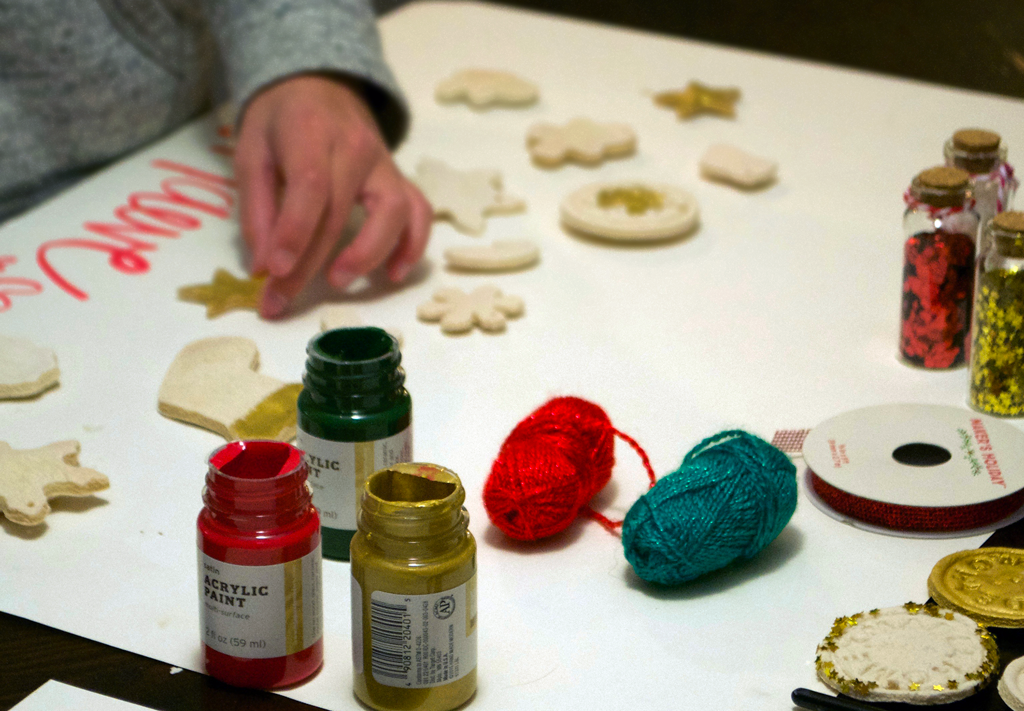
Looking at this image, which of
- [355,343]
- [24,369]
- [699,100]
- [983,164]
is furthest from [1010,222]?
[24,369]

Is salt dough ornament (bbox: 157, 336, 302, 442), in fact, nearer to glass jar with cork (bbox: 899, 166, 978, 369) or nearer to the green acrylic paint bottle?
the green acrylic paint bottle

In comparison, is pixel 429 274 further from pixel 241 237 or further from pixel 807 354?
pixel 807 354

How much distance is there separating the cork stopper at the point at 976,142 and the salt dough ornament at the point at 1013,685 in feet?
1.92

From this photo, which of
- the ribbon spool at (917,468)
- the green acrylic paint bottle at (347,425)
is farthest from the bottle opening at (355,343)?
the ribbon spool at (917,468)

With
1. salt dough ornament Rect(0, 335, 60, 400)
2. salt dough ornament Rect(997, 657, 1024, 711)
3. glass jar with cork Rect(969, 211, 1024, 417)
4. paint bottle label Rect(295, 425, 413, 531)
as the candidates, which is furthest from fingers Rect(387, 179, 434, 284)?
salt dough ornament Rect(997, 657, 1024, 711)

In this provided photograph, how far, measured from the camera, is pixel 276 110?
137 cm

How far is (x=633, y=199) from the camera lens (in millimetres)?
1410

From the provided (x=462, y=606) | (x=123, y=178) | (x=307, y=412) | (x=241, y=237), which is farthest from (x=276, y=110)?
(x=462, y=606)

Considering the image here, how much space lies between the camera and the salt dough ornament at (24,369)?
1.06 m

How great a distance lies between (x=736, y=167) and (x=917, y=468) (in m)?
0.68

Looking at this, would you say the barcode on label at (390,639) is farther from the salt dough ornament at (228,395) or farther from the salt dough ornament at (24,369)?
the salt dough ornament at (24,369)

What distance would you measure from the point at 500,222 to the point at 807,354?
0.45 metres

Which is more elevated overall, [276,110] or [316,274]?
[276,110]

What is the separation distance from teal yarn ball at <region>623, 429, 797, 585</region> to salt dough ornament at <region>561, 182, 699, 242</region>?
56cm
